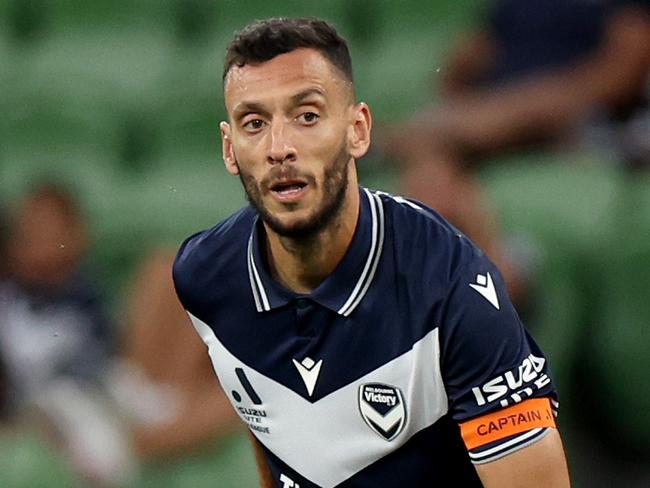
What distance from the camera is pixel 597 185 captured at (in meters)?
5.46

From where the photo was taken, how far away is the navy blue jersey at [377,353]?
263cm

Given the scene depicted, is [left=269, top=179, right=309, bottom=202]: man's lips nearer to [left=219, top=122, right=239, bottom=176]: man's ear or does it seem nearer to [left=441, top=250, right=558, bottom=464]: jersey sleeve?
[left=219, top=122, right=239, bottom=176]: man's ear

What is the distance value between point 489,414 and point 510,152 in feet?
10.2

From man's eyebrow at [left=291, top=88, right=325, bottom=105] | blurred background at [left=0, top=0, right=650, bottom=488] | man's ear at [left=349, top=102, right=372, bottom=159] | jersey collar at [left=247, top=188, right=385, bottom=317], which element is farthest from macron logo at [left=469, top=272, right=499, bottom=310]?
blurred background at [left=0, top=0, right=650, bottom=488]

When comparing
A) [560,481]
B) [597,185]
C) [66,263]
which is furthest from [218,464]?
[560,481]

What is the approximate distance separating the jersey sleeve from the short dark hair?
46 cm

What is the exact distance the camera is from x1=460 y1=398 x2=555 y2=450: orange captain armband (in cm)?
263

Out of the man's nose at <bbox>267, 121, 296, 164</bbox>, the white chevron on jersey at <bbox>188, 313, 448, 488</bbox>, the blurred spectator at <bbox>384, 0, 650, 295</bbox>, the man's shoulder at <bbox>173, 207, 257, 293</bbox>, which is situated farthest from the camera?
the blurred spectator at <bbox>384, 0, 650, 295</bbox>

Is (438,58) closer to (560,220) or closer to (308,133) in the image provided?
(560,220)

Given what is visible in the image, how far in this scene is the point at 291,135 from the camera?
8.54 ft

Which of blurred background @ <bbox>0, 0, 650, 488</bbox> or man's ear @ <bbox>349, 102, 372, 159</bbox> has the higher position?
man's ear @ <bbox>349, 102, 372, 159</bbox>

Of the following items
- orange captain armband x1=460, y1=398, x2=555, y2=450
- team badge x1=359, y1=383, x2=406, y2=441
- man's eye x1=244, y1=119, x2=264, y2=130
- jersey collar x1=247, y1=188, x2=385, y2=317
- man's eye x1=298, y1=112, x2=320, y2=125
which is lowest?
orange captain armband x1=460, y1=398, x2=555, y2=450

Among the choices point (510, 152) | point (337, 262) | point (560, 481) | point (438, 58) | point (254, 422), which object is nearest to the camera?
point (560, 481)

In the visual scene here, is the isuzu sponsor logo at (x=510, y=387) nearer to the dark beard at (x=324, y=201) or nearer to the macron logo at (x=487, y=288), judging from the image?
the macron logo at (x=487, y=288)
